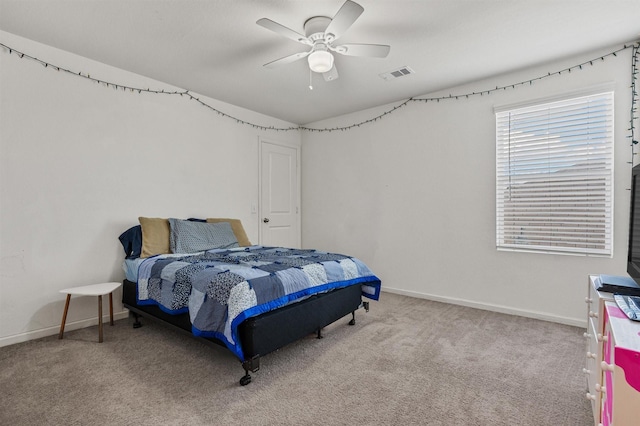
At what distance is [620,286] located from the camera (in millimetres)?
1577

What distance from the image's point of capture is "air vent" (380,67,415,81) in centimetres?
326

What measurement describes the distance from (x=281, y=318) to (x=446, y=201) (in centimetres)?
256

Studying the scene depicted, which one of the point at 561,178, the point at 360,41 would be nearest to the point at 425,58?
the point at 360,41

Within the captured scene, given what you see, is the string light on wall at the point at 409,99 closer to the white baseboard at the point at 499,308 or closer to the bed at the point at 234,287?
the bed at the point at 234,287

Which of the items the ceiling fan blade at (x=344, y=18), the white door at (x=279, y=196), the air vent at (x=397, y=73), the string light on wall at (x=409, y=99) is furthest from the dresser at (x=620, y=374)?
the white door at (x=279, y=196)

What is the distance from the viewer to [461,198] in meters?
3.69

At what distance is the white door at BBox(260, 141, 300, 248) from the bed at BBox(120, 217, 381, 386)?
4.08 feet

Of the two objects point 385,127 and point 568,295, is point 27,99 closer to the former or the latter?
point 385,127

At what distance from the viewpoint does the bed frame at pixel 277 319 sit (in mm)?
1982

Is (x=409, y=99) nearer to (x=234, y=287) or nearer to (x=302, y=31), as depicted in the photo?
(x=302, y=31)

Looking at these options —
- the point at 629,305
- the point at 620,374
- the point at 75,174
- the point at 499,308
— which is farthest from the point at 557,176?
the point at 75,174

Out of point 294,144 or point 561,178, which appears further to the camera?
point 294,144

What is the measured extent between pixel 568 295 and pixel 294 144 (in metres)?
4.04

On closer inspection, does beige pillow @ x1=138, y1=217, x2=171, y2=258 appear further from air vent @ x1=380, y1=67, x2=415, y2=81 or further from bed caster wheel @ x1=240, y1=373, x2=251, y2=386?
air vent @ x1=380, y1=67, x2=415, y2=81
